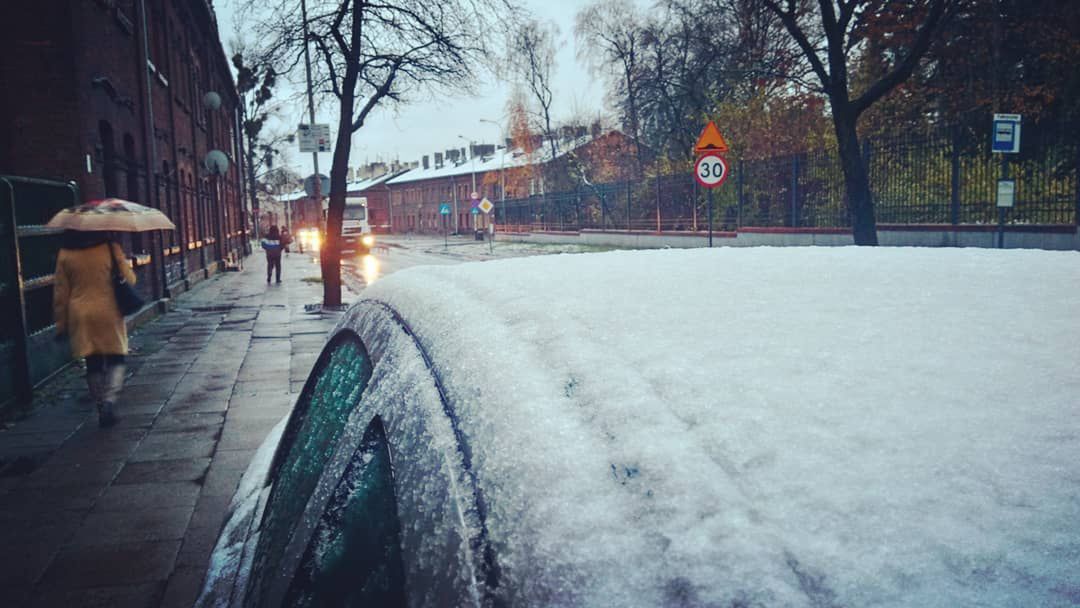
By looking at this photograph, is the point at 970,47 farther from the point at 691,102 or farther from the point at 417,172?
the point at 417,172

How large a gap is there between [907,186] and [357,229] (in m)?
27.7

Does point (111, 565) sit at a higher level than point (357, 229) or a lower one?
lower

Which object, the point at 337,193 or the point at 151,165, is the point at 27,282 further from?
the point at 151,165

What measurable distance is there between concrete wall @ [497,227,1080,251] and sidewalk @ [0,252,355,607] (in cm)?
959

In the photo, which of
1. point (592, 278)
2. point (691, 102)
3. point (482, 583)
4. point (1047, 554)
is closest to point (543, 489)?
point (482, 583)

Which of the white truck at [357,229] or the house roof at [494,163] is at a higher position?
the house roof at [494,163]

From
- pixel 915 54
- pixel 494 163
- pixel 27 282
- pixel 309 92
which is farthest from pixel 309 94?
pixel 494 163

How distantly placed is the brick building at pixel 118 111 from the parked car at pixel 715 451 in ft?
36.9

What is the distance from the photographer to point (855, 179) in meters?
18.2

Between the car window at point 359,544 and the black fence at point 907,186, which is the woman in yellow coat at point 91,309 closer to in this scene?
the car window at point 359,544

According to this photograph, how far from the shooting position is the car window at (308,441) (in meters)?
1.61

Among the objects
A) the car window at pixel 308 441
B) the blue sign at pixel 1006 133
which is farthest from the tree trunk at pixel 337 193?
the car window at pixel 308 441

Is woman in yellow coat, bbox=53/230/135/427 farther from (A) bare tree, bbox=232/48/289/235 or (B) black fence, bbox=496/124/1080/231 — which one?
(A) bare tree, bbox=232/48/289/235

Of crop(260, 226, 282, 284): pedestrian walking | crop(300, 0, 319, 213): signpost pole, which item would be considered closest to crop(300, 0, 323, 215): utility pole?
crop(300, 0, 319, 213): signpost pole
